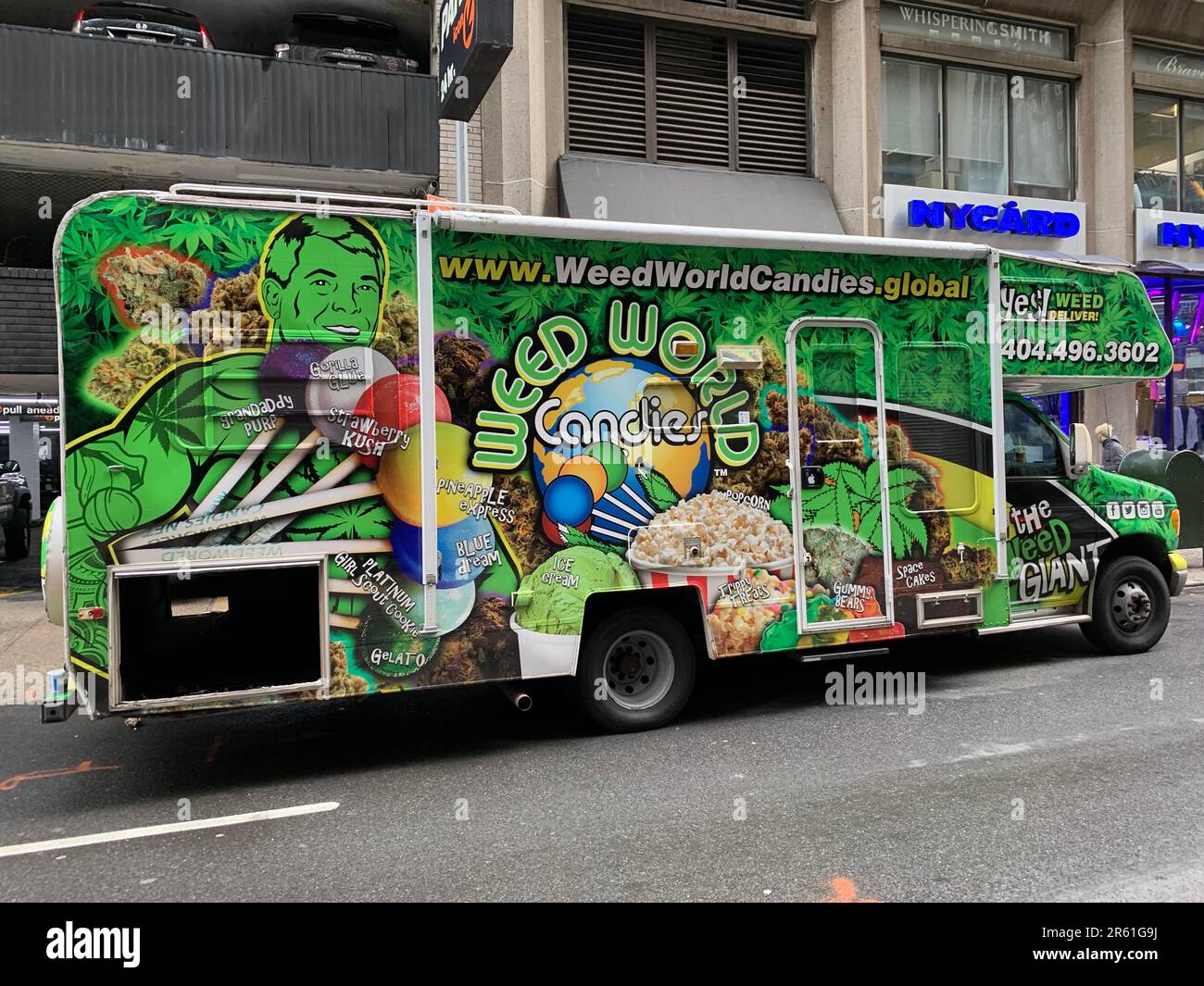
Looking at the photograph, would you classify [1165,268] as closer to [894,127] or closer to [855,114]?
[894,127]

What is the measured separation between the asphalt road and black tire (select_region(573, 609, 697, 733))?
0.15 m

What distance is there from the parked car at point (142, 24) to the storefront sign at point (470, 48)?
3.21 metres

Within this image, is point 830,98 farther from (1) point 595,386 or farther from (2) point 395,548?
(2) point 395,548

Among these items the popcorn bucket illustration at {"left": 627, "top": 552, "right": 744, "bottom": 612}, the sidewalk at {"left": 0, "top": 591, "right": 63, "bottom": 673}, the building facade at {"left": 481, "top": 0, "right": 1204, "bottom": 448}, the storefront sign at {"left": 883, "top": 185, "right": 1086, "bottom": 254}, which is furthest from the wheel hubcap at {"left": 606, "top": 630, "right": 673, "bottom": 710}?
the storefront sign at {"left": 883, "top": 185, "right": 1086, "bottom": 254}

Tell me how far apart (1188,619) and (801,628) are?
574cm

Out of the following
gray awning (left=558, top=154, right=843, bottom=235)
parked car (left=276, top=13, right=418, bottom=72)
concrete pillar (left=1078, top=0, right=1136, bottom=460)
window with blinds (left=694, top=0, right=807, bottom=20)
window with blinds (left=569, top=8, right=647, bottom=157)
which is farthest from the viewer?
concrete pillar (left=1078, top=0, right=1136, bottom=460)

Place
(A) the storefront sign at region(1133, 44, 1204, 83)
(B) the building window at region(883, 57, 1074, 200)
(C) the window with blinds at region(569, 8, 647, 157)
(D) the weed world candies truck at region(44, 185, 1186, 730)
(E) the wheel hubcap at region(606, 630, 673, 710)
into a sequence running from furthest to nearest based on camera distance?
(A) the storefront sign at region(1133, 44, 1204, 83) < (B) the building window at region(883, 57, 1074, 200) < (C) the window with blinds at region(569, 8, 647, 157) < (E) the wheel hubcap at region(606, 630, 673, 710) < (D) the weed world candies truck at region(44, 185, 1186, 730)

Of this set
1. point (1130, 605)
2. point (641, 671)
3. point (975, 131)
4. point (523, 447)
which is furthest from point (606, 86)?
point (641, 671)

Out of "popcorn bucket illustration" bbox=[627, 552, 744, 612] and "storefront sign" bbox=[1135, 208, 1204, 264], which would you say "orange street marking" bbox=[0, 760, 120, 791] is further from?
"storefront sign" bbox=[1135, 208, 1204, 264]

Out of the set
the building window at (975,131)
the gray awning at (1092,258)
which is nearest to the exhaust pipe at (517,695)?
the building window at (975,131)

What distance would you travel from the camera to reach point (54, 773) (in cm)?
578

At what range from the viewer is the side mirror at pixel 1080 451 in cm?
758

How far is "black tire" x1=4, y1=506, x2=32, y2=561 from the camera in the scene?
53.9ft

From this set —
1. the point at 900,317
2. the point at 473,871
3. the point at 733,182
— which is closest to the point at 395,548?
the point at 473,871
